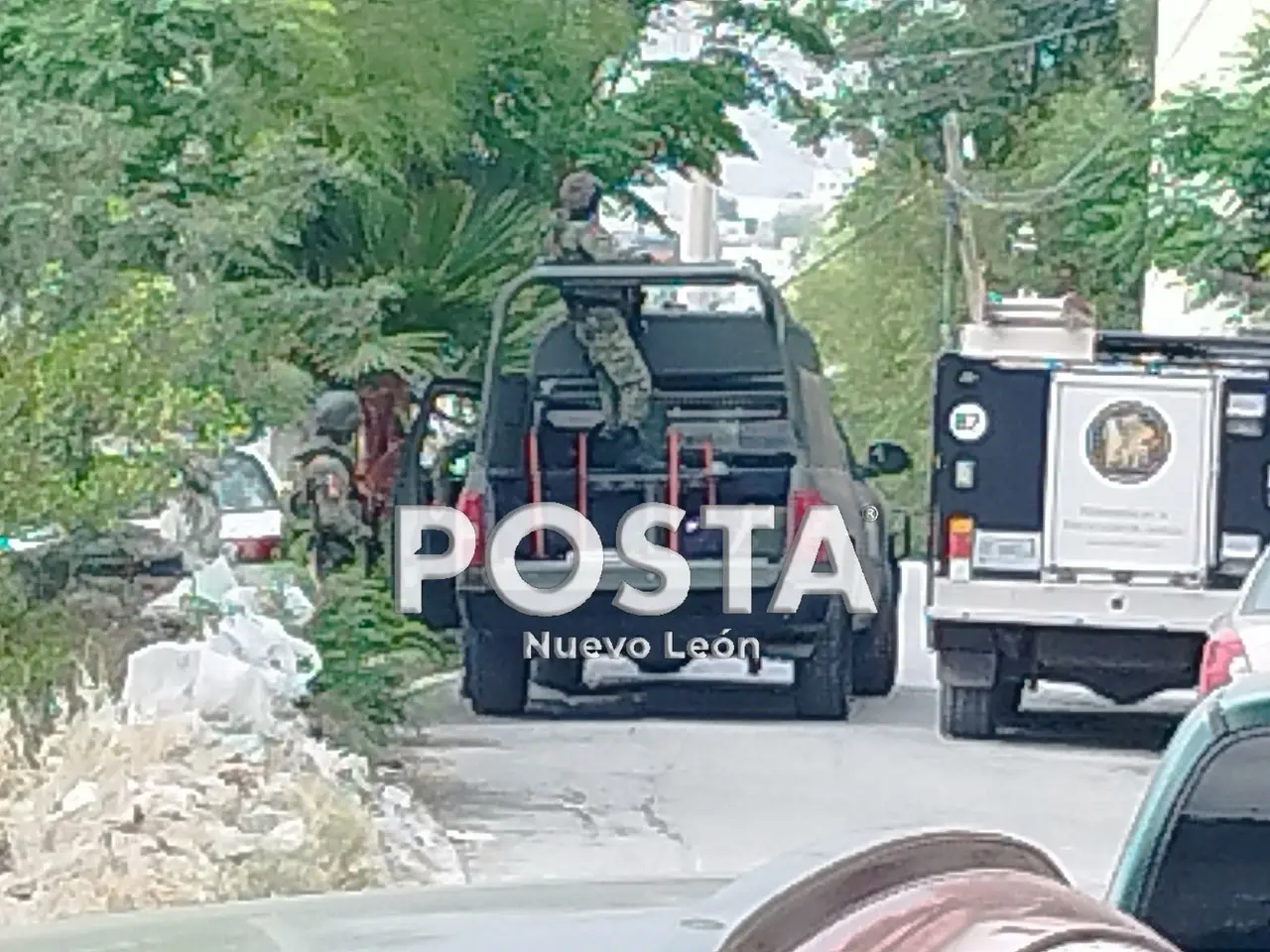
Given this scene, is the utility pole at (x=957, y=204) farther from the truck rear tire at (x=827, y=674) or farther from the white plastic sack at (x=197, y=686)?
the white plastic sack at (x=197, y=686)

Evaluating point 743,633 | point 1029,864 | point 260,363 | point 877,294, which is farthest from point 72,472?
point 877,294

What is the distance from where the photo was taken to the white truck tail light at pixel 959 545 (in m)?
14.4

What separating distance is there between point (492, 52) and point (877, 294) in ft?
113

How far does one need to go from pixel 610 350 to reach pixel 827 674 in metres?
2.21

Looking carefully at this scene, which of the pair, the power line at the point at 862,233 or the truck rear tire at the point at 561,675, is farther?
the power line at the point at 862,233

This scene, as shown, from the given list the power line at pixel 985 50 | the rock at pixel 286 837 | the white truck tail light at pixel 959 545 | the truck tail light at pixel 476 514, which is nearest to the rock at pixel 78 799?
the rock at pixel 286 837

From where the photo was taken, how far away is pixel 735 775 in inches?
520

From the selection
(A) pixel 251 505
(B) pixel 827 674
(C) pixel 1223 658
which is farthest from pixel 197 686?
(A) pixel 251 505

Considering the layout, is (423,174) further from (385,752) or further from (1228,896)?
(1228,896)

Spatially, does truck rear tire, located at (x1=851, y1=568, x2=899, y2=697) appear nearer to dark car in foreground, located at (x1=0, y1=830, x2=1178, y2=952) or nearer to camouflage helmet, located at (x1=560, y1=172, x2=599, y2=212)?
camouflage helmet, located at (x1=560, y1=172, x2=599, y2=212)

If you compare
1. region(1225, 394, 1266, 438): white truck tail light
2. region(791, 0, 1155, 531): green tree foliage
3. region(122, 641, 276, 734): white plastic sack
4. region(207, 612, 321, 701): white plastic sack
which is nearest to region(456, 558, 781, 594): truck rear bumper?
region(1225, 394, 1266, 438): white truck tail light

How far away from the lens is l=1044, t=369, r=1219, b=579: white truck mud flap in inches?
555

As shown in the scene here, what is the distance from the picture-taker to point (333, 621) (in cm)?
1176

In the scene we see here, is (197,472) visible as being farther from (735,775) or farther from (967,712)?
(967,712)
